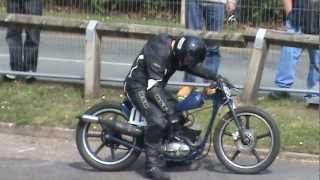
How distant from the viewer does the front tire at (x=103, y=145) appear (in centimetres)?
773

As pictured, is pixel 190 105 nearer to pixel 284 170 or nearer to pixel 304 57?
pixel 284 170

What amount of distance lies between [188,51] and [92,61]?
8.58 ft

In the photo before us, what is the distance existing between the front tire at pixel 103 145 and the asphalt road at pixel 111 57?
2.55 metres

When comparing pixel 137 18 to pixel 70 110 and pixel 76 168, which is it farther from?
pixel 76 168

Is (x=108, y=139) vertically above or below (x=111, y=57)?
below

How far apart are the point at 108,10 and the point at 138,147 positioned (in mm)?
3400

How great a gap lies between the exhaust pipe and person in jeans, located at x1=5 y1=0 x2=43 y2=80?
307cm

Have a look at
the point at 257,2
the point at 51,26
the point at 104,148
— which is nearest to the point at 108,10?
the point at 51,26

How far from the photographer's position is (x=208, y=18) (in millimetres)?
10094

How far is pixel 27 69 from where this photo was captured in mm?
10617

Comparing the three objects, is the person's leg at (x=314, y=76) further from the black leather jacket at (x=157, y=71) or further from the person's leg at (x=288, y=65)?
the black leather jacket at (x=157, y=71)

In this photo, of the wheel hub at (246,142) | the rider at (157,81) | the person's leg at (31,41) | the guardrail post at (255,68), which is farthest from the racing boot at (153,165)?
the person's leg at (31,41)

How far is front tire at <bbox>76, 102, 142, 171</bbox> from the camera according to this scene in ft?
25.3

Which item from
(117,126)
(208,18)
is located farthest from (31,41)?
(117,126)
